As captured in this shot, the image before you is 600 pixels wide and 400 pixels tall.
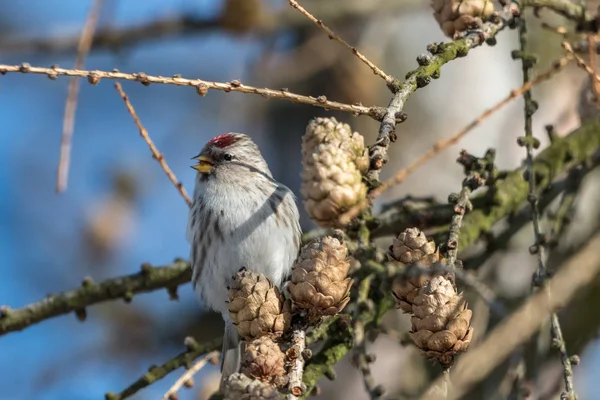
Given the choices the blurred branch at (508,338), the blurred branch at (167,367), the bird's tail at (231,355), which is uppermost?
the bird's tail at (231,355)

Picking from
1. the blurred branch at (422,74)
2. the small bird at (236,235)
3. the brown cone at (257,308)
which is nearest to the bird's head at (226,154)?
the small bird at (236,235)

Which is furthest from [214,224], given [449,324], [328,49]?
[328,49]

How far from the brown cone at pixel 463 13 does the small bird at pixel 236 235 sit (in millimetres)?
952

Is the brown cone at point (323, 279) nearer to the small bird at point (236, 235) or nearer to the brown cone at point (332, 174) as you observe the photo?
the brown cone at point (332, 174)

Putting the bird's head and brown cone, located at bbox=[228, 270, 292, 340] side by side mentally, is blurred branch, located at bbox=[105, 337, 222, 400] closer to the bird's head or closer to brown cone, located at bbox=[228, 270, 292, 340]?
brown cone, located at bbox=[228, 270, 292, 340]

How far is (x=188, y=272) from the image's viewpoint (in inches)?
101

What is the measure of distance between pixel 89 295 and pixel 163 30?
6.05ft

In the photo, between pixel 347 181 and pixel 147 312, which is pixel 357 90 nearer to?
pixel 147 312

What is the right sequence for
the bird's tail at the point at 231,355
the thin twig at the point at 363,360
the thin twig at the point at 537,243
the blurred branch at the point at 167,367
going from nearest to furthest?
the thin twig at the point at 363,360 → the thin twig at the point at 537,243 → the blurred branch at the point at 167,367 → the bird's tail at the point at 231,355

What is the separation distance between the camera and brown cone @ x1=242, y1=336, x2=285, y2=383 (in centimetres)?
131

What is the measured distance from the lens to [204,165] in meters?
3.10

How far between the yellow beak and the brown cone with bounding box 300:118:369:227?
1819 mm

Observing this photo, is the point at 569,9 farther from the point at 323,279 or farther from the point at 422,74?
the point at 323,279

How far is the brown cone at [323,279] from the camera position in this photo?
4.41ft
